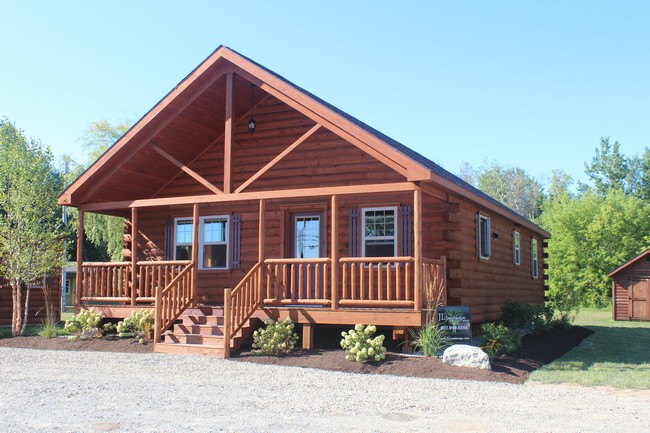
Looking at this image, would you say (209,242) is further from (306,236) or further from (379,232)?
(379,232)

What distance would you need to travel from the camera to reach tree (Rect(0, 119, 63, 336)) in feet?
55.4

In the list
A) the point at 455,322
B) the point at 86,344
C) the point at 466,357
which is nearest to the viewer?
the point at 466,357

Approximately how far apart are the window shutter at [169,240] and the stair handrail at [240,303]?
14.4 feet

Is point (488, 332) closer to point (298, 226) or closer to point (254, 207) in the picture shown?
point (298, 226)

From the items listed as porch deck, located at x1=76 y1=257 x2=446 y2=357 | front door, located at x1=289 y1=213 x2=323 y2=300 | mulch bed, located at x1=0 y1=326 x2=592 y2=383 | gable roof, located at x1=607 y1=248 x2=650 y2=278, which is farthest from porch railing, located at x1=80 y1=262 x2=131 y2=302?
gable roof, located at x1=607 y1=248 x2=650 y2=278

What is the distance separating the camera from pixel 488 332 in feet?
42.7

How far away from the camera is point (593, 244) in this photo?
130 ft

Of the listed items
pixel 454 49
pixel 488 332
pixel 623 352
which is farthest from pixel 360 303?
pixel 454 49

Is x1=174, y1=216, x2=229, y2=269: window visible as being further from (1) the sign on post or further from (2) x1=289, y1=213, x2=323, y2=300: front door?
(1) the sign on post

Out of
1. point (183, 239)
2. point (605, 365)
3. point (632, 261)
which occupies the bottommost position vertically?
point (605, 365)

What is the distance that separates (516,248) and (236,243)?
910 centimetres

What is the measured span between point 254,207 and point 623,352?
8.97m

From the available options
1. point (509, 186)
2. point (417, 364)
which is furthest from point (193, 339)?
point (509, 186)

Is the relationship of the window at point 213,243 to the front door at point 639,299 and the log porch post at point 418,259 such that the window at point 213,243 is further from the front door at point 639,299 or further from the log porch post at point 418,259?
the front door at point 639,299
